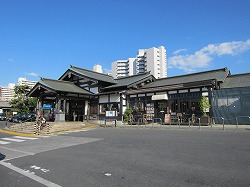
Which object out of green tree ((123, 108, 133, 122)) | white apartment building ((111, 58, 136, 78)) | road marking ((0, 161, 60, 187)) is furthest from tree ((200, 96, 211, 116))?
white apartment building ((111, 58, 136, 78))

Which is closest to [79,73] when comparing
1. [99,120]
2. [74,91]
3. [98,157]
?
[74,91]

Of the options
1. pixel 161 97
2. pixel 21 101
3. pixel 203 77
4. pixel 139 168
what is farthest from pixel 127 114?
pixel 21 101

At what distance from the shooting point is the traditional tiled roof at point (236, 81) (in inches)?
737

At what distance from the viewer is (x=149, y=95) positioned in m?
21.7

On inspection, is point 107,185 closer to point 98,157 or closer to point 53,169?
point 53,169

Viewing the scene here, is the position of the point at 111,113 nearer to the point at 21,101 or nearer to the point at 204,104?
the point at 204,104

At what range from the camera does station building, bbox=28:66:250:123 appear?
16719mm

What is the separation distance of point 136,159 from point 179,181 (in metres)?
2.24

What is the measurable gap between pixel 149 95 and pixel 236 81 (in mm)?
9035

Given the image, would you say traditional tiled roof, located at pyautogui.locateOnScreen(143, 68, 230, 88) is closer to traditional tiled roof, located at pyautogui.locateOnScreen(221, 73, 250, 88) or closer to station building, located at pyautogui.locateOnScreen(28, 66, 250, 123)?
station building, located at pyautogui.locateOnScreen(28, 66, 250, 123)

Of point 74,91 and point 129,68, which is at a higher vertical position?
point 129,68

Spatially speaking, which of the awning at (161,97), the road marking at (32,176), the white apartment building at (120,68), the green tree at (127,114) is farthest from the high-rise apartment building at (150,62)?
the road marking at (32,176)

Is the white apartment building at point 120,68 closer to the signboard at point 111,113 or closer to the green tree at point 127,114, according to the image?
the signboard at point 111,113

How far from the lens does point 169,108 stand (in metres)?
19.8
